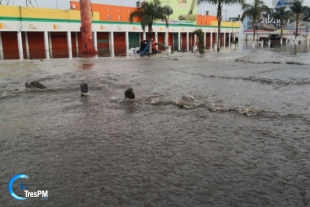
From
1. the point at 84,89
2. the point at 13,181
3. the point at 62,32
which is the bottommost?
the point at 13,181

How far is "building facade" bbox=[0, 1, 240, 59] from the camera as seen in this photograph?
30.8 meters

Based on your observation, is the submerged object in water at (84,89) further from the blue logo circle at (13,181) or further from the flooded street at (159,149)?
the blue logo circle at (13,181)

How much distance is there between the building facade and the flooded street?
882 inches

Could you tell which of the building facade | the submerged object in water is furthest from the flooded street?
the building facade

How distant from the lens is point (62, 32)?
1492 inches

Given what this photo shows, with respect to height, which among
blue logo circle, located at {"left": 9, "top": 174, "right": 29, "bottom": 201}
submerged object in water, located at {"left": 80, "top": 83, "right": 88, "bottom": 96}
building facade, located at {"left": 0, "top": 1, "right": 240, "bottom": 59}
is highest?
building facade, located at {"left": 0, "top": 1, "right": 240, "bottom": 59}

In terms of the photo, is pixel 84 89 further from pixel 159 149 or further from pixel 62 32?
pixel 62 32

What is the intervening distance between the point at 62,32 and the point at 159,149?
36.0 m

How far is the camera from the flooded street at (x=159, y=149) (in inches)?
135

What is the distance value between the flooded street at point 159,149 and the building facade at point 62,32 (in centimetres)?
2240

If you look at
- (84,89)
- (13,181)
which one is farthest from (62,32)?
(13,181)

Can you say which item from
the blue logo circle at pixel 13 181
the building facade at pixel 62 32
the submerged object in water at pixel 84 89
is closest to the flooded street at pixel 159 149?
the blue logo circle at pixel 13 181

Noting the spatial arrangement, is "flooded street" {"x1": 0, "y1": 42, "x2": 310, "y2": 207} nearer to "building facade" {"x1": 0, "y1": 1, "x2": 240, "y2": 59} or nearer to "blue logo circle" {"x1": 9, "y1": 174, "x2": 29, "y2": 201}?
"blue logo circle" {"x1": 9, "y1": 174, "x2": 29, "y2": 201}

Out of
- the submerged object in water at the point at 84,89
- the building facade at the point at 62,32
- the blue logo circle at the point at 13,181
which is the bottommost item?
the blue logo circle at the point at 13,181
